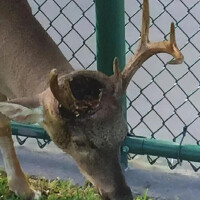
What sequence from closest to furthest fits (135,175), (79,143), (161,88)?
(79,143), (135,175), (161,88)

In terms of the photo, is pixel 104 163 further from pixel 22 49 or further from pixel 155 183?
pixel 155 183

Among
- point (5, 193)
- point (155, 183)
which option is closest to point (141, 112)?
point (155, 183)

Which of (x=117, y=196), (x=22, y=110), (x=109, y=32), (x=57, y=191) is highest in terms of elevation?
(x=109, y=32)

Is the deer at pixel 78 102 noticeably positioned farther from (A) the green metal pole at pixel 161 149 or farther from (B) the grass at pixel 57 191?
(A) the green metal pole at pixel 161 149

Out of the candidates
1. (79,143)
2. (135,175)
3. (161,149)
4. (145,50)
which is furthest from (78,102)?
(135,175)

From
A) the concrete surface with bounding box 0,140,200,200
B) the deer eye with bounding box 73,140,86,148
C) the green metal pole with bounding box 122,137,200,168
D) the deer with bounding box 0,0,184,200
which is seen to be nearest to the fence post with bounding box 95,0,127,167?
the green metal pole with bounding box 122,137,200,168

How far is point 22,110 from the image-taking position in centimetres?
384

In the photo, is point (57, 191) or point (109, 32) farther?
point (57, 191)

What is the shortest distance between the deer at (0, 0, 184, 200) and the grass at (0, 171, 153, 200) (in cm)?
90

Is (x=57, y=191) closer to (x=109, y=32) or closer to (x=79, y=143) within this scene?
(x=109, y=32)

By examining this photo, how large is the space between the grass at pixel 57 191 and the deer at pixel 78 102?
90 centimetres

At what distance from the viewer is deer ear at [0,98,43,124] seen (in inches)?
150

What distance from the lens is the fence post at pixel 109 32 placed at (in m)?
4.84

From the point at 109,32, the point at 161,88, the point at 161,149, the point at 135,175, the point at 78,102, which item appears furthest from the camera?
the point at 161,88
